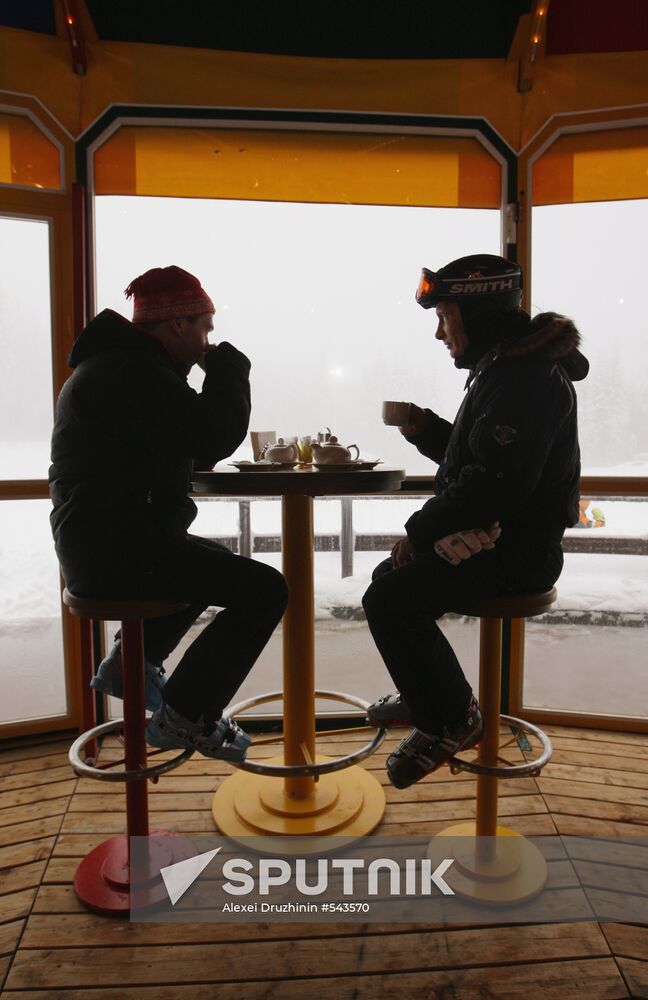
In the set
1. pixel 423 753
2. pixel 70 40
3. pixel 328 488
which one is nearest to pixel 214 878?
pixel 423 753

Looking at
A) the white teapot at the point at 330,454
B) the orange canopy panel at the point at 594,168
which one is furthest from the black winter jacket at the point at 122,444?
the orange canopy panel at the point at 594,168

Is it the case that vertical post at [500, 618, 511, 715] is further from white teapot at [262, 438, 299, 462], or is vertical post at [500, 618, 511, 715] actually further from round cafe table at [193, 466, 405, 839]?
white teapot at [262, 438, 299, 462]

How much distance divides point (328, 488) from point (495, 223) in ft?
5.68

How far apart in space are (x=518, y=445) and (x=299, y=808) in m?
1.39

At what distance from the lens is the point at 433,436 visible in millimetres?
2154

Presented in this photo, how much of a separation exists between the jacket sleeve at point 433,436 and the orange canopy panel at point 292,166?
112cm

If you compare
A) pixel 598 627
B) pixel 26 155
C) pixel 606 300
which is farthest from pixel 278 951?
pixel 26 155

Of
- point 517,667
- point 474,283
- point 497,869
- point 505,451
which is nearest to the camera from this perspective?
point 505,451

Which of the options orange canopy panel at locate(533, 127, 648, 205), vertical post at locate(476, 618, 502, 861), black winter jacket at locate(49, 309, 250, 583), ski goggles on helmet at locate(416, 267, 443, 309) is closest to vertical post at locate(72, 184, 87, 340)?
black winter jacket at locate(49, 309, 250, 583)

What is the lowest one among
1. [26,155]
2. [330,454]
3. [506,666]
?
[506,666]

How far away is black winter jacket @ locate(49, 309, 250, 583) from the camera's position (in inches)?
64.1

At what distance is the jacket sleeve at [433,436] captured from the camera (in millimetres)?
2152

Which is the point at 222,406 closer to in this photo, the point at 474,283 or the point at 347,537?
the point at 474,283

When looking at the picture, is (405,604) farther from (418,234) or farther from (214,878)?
(418,234)
